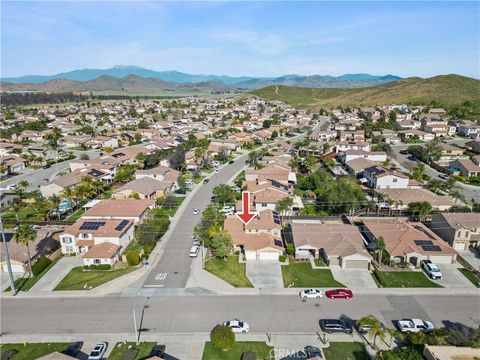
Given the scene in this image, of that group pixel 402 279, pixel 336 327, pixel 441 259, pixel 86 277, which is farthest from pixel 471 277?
pixel 86 277

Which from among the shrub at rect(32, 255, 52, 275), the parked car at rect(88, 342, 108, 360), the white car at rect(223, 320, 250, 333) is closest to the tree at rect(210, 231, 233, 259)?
the white car at rect(223, 320, 250, 333)

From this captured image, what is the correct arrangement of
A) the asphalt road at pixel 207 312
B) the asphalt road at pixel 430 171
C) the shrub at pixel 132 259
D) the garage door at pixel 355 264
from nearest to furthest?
the asphalt road at pixel 207 312, the garage door at pixel 355 264, the shrub at pixel 132 259, the asphalt road at pixel 430 171

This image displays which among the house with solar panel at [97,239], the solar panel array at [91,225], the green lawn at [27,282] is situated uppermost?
the solar panel array at [91,225]

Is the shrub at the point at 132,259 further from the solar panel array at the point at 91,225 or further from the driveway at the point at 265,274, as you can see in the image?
the driveway at the point at 265,274

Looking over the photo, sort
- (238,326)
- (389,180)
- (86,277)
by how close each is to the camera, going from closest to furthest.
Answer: (238,326), (86,277), (389,180)

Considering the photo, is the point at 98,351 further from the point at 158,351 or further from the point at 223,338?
the point at 223,338

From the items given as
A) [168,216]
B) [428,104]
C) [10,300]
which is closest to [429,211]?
[168,216]

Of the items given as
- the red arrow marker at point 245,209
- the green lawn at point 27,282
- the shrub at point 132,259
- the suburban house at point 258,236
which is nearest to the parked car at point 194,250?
the suburban house at point 258,236
